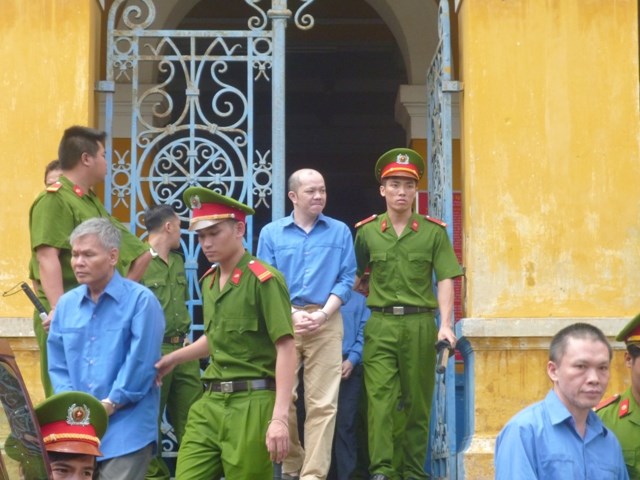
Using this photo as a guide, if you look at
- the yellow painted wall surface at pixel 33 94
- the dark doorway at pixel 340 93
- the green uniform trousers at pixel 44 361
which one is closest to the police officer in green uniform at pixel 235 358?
the green uniform trousers at pixel 44 361

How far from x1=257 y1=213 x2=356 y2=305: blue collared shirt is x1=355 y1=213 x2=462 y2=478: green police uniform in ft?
0.84

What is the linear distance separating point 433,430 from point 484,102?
226 centimetres

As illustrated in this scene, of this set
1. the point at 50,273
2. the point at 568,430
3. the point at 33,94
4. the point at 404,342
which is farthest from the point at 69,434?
the point at 33,94

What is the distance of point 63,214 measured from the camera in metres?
7.38

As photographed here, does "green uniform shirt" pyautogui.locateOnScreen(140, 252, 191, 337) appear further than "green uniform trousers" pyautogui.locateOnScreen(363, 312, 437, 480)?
Yes

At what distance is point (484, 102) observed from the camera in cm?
924

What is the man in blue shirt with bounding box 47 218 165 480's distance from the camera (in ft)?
21.4

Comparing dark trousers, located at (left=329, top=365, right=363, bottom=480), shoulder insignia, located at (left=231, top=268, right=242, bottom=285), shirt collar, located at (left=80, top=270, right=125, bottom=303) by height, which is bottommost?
dark trousers, located at (left=329, top=365, right=363, bottom=480)

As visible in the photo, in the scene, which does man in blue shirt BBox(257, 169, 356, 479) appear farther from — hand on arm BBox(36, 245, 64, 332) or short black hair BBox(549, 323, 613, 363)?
short black hair BBox(549, 323, 613, 363)

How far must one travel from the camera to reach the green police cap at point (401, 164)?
28.9ft

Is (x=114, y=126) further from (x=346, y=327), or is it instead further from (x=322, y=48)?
(x=322, y=48)

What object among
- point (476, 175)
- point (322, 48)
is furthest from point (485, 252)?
point (322, 48)

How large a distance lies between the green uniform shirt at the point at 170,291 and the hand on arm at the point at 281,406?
7.99ft

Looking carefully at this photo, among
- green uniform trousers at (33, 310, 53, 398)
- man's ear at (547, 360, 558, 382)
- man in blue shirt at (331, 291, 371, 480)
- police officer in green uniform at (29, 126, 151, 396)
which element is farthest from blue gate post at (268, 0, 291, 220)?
man's ear at (547, 360, 558, 382)
